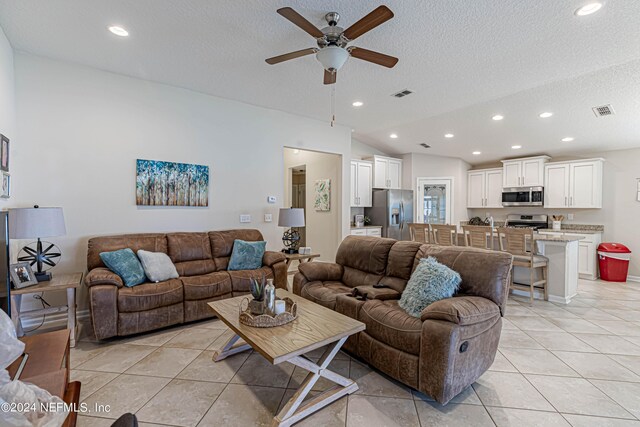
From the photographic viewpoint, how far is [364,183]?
6559mm

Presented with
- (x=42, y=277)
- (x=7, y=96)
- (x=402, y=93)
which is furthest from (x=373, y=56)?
(x=42, y=277)

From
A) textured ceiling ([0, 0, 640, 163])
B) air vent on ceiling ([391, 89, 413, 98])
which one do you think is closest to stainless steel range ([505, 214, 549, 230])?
textured ceiling ([0, 0, 640, 163])

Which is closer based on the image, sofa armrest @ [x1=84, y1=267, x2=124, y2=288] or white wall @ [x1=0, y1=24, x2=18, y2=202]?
white wall @ [x1=0, y1=24, x2=18, y2=202]

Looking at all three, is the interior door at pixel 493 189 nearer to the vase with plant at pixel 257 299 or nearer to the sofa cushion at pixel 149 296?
the vase with plant at pixel 257 299

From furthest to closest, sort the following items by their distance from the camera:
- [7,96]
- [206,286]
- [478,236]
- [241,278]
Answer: [478,236], [241,278], [206,286], [7,96]

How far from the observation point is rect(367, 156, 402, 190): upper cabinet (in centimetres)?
669

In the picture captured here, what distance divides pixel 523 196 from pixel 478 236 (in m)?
2.88

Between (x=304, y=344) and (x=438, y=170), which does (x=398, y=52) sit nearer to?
(x=304, y=344)

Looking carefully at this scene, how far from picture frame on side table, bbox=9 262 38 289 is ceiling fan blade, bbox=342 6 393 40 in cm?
342

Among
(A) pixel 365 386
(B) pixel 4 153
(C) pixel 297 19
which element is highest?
(C) pixel 297 19

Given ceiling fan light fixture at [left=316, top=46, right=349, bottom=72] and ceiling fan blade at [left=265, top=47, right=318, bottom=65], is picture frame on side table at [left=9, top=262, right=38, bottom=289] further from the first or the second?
ceiling fan light fixture at [left=316, top=46, right=349, bottom=72]

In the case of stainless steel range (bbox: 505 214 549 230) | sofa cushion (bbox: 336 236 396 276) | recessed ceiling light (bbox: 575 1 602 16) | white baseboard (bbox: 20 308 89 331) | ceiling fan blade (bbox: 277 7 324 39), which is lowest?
white baseboard (bbox: 20 308 89 331)

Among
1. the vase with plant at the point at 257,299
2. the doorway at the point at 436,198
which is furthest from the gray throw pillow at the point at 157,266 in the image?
the doorway at the point at 436,198

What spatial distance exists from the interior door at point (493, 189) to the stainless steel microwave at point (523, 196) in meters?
0.18
